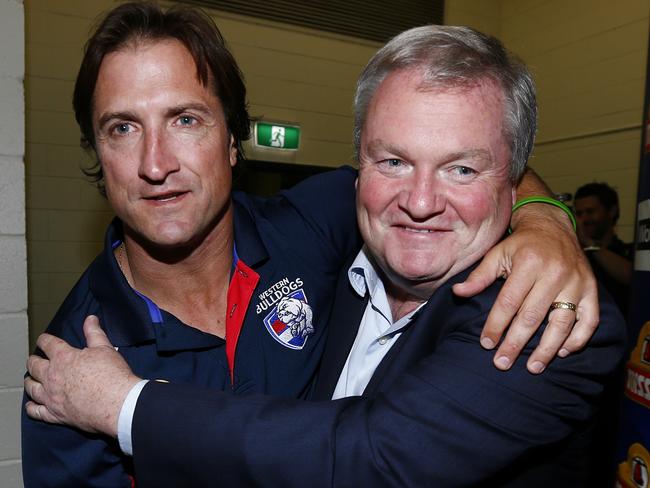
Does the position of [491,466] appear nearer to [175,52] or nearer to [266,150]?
[175,52]

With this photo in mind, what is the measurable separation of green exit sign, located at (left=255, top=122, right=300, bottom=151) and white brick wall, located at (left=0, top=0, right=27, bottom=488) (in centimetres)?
358

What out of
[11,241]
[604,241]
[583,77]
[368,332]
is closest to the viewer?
[368,332]

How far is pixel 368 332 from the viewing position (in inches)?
62.8

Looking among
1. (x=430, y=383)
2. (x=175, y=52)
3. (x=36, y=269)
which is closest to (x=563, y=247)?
(x=430, y=383)

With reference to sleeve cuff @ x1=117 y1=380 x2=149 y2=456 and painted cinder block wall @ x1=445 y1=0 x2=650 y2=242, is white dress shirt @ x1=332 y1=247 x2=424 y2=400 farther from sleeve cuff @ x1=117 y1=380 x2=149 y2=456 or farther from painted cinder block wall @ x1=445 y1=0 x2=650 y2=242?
painted cinder block wall @ x1=445 y1=0 x2=650 y2=242

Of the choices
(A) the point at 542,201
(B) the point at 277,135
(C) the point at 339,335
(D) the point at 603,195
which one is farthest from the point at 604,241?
(C) the point at 339,335

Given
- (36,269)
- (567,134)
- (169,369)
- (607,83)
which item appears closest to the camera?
(169,369)

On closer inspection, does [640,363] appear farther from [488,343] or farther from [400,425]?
[400,425]

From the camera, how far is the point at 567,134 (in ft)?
19.7

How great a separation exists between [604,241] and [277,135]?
297 centimetres

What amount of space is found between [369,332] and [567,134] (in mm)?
5172

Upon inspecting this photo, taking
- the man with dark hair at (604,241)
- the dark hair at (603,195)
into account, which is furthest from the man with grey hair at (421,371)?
the dark hair at (603,195)

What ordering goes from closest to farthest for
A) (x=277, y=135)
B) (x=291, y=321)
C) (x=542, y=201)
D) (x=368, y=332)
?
1. (x=542, y=201)
2. (x=368, y=332)
3. (x=291, y=321)
4. (x=277, y=135)

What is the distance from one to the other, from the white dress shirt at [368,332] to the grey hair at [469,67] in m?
0.46
